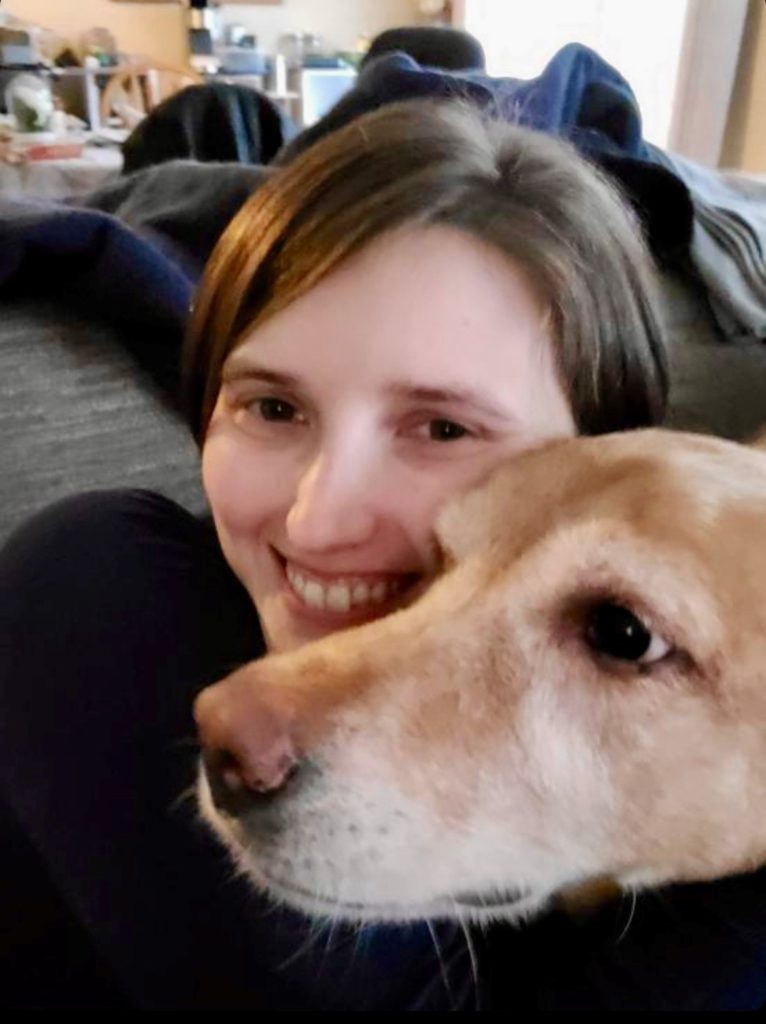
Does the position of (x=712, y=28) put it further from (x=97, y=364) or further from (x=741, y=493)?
(x=741, y=493)

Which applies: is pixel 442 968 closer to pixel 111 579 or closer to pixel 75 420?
pixel 111 579

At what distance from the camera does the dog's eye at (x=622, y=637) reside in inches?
34.0

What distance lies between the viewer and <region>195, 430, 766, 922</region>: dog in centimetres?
81

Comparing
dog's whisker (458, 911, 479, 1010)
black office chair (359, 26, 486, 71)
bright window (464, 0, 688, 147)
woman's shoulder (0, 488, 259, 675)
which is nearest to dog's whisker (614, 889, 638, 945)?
dog's whisker (458, 911, 479, 1010)

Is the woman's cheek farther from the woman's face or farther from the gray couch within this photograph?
the gray couch

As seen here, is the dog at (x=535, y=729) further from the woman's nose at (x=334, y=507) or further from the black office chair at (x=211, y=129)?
the black office chair at (x=211, y=129)

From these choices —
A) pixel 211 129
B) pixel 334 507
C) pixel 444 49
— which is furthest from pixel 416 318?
pixel 444 49

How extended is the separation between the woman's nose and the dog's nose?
25 cm

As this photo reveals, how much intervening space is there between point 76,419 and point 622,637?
87 cm

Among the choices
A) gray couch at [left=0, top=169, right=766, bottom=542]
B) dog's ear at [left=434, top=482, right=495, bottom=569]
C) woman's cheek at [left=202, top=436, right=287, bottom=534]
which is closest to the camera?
dog's ear at [left=434, top=482, right=495, bottom=569]

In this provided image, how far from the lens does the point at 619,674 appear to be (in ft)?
2.88

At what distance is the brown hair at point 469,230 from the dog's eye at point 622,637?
1.07 ft

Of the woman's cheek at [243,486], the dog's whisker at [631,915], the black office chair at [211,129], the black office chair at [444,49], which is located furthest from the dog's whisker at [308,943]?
the black office chair at [444,49]

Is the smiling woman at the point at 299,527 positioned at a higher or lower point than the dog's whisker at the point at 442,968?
higher
